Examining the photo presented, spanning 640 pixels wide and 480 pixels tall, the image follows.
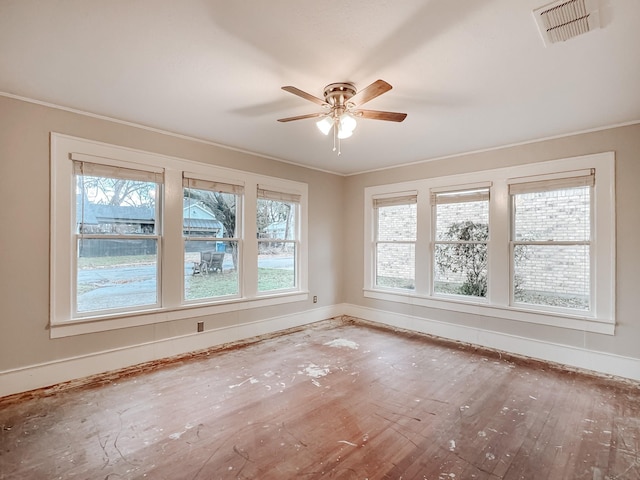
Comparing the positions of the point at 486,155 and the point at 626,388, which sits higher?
the point at 486,155

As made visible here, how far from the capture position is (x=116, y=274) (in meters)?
3.43

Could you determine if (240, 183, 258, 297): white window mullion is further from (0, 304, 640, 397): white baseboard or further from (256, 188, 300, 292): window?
(0, 304, 640, 397): white baseboard

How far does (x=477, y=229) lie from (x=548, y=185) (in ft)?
3.15

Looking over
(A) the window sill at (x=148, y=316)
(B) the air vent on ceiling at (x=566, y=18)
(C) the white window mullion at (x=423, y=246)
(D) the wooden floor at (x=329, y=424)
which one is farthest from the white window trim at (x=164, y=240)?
(B) the air vent on ceiling at (x=566, y=18)

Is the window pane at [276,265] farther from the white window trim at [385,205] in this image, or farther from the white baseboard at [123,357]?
the white window trim at [385,205]

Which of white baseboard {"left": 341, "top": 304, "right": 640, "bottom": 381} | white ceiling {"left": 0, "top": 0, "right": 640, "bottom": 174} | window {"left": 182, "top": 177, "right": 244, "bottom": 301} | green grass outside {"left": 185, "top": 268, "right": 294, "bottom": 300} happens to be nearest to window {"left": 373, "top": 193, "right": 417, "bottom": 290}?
white baseboard {"left": 341, "top": 304, "right": 640, "bottom": 381}

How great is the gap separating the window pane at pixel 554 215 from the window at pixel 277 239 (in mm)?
3175

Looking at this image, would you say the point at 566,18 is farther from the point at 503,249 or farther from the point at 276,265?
the point at 276,265

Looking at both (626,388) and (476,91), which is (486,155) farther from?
(626,388)

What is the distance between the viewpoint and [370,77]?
245cm

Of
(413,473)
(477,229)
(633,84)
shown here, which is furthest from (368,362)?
(633,84)

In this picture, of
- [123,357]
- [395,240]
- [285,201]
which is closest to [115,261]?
[123,357]

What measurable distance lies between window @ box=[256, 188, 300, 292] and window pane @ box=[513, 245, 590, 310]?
3185 millimetres

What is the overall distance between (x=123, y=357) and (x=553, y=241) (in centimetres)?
507
